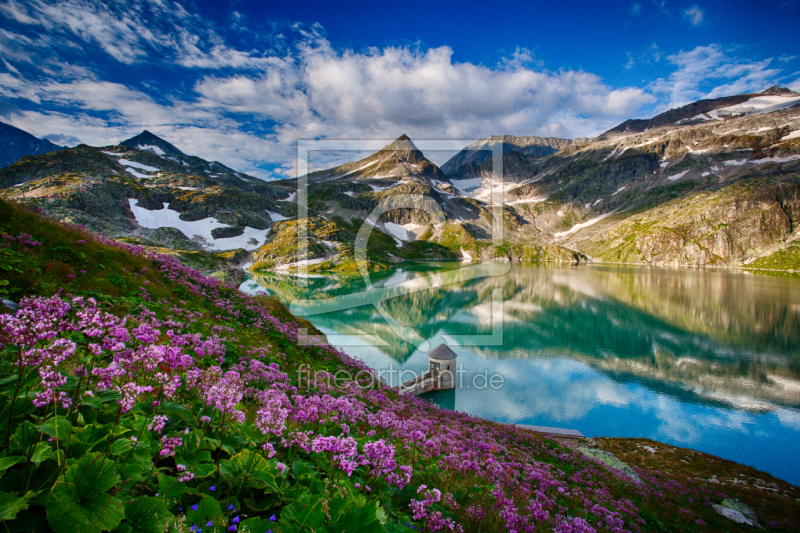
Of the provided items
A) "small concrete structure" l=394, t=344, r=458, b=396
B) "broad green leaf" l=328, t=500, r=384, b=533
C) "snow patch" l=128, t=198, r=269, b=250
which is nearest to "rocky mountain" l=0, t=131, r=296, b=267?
"snow patch" l=128, t=198, r=269, b=250

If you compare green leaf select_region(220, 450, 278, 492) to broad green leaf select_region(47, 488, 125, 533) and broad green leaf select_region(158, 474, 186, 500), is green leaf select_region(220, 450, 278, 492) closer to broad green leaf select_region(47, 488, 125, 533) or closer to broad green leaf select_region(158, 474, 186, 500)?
broad green leaf select_region(158, 474, 186, 500)

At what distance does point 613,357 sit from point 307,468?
175 feet

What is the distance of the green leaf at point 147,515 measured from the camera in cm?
213

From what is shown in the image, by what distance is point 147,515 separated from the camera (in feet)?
7.09

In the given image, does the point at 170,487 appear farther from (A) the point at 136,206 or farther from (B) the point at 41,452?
(A) the point at 136,206

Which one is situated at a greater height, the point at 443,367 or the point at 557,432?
the point at 443,367

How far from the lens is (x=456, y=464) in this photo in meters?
6.05

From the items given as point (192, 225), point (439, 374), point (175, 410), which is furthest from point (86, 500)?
point (192, 225)

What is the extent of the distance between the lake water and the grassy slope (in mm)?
10166

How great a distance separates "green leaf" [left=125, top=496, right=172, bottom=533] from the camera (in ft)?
7.00

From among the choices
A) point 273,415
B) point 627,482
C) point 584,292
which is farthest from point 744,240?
point 273,415

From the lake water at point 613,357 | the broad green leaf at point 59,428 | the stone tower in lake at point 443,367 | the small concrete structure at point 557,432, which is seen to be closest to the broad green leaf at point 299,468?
the broad green leaf at point 59,428

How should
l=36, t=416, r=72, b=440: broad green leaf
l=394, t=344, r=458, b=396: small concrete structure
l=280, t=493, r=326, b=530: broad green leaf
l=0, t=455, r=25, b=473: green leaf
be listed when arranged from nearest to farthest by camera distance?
l=0, t=455, r=25, b=473: green leaf
l=36, t=416, r=72, b=440: broad green leaf
l=280, t=493, r=326, b=530: broad green leaf
l=394, t=344, r=458, b=396: small concrete structure

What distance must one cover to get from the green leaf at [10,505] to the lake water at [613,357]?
97.2 ft
